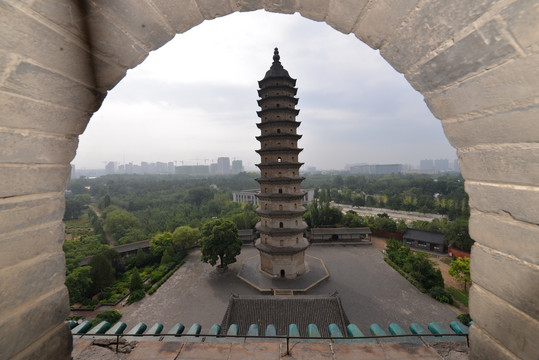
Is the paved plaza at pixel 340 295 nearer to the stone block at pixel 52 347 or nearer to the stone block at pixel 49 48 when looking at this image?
the stone block at pixel 52 347

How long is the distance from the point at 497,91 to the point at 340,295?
16.6m

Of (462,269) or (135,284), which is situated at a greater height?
(462,269)

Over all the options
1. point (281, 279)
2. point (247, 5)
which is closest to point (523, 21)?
point (247, 5)

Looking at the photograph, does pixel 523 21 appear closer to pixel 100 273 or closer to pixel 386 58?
pixel 386 58

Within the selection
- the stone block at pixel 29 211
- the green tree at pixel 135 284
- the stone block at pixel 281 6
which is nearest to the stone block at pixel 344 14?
the stone block at pixel 281 6

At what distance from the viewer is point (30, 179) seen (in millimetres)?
1618

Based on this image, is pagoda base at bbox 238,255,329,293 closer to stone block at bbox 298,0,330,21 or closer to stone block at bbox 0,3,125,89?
stone block at bbox 0,3,125,89

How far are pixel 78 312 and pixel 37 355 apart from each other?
735 inches

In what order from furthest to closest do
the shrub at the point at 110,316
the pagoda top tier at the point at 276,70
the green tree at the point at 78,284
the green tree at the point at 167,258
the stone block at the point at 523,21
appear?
the green tree at the point at 167,258, the pagoda top tier at the point at 276,70, the green tree at the point at 78,284, the shrub at the point at 110,316, the stone block at the point at 523,21

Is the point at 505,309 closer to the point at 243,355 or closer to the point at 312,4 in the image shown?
the point at 243,355

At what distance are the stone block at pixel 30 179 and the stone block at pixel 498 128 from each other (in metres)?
3.30

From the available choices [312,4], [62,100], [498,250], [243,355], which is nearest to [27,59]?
[62,100]

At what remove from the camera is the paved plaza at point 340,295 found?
1309 centimetres

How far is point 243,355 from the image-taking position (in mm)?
2264
